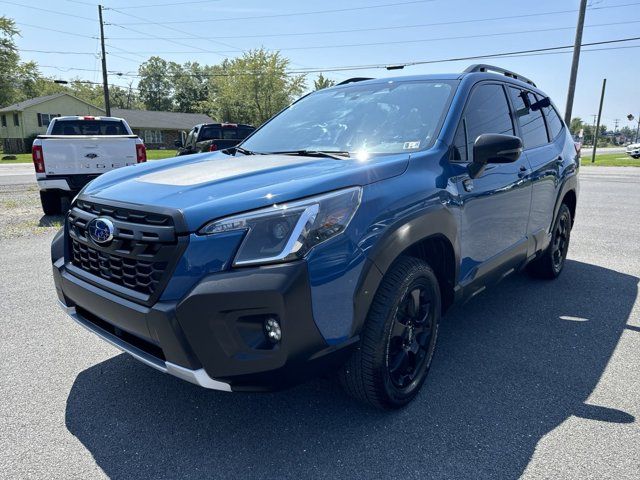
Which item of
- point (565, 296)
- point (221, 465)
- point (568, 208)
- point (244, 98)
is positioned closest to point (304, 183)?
point (221, 465)

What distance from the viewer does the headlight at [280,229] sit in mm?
1902

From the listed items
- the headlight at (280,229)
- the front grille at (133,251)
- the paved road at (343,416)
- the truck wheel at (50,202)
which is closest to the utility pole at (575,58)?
the paved road at (343,416)

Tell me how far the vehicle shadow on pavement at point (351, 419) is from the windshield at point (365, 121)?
1.47m

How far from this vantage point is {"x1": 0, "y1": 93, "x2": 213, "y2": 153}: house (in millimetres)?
45625

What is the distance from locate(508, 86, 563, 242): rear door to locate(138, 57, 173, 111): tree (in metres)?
89.5

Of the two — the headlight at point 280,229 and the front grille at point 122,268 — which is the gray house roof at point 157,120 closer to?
the front grille at point 122,268

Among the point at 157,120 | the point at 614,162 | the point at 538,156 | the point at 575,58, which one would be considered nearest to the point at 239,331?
the point at 538,156

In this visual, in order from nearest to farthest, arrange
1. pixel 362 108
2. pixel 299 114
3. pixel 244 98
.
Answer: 1. pixel 362 108
2. pixel 299 114
3. pixel 244 98

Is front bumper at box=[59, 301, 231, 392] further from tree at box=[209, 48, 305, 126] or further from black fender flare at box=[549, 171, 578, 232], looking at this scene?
tree at box=[209, 48, 305, 126]

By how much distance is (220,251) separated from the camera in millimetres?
1904

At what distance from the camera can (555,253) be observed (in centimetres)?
480

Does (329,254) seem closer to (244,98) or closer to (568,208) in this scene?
(568,208)

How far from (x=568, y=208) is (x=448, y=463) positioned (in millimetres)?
3770

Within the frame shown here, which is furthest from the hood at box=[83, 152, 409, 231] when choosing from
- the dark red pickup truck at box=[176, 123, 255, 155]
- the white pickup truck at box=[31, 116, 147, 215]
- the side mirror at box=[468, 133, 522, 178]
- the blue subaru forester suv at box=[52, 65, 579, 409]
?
the dark red pickup truck at box=[176, 123, 255, 155]
